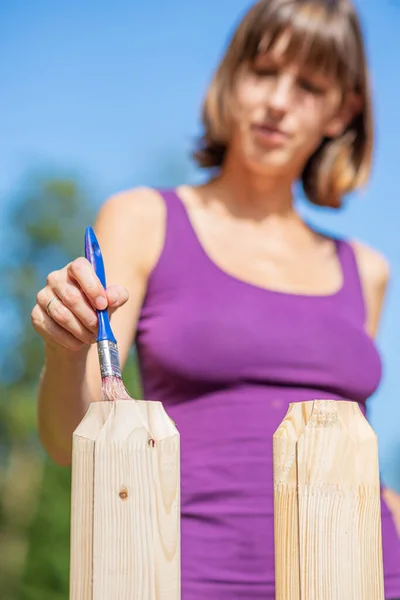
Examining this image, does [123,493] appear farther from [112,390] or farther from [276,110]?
[276,110]

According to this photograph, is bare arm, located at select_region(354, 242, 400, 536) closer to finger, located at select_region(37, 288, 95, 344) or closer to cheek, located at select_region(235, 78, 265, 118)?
cheek, located at select_region(235, 78, 265, 118)

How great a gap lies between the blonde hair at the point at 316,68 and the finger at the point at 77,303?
105 centimetres

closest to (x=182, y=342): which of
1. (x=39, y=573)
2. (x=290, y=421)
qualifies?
(x=290, y=421)

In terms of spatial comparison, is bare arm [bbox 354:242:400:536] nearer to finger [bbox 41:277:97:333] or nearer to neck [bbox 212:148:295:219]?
neck [bbox 212:148:295:219]

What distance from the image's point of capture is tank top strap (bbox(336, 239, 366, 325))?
76.0 inches

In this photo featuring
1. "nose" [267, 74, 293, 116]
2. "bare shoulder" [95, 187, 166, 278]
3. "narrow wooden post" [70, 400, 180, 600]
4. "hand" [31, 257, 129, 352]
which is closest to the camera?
"narrow wooden post" [70, 400, 180, 600]

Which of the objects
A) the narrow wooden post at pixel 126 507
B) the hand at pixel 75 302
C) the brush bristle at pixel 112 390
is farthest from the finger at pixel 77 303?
the narrow wooden post at pixel 126 507

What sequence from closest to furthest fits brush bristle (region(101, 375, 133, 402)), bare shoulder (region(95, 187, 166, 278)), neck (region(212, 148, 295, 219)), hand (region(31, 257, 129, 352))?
brush bristle (region(101, 375, 133, 402)) < hand (region(31, 257, 129, 352)) < bare shoulder (region(95, 187, 166, 278)) < neck (region(212, 148, 295, 219))

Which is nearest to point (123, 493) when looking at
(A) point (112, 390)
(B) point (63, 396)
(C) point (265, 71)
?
(A) point (112, 390)

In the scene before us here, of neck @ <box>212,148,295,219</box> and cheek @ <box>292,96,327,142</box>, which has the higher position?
cheek @ <box>292,96,327,142</box>

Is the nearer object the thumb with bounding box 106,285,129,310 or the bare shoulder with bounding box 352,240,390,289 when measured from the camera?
the thumb with bounding box 106,285,129,310

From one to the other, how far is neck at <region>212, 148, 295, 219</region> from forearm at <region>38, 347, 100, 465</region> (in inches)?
28.2

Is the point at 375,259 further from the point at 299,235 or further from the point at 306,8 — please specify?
the point at 306,8

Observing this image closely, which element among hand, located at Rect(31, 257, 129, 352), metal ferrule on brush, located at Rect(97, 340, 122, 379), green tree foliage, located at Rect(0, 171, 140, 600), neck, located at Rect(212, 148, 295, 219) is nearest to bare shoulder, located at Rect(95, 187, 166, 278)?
neck, located at Rect(212, 148, 295, 219)
